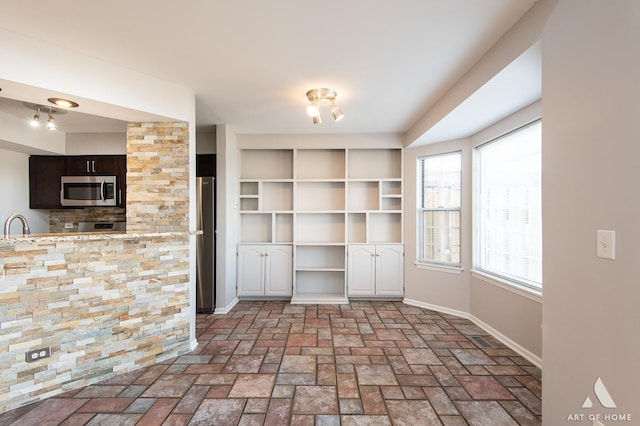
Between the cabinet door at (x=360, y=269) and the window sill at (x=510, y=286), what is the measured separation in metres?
1.37

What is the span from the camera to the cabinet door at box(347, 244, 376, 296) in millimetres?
4352

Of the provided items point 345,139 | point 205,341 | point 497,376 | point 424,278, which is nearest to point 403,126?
point 345,139

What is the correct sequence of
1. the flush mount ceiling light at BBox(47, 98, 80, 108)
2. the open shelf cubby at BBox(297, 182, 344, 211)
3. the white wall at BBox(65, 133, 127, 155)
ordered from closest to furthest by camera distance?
the flush mount ceiling light at BBox(47, 98, 80, 108)
the white wall at BBox(65, 133, 127, 155)
the open shelf cubby at BBox(297, 182, 344, 211)

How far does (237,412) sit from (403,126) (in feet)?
Answer: 12.3

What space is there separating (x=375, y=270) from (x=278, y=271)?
1.48 meters

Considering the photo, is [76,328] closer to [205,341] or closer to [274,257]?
[205,341]

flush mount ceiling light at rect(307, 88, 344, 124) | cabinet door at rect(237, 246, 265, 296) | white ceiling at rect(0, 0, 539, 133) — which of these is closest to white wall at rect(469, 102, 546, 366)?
white ceiling at rect(0, 0, 539, 133)

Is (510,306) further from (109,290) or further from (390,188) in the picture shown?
(109,290)

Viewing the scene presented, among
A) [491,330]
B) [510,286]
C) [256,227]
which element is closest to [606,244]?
[510,286]

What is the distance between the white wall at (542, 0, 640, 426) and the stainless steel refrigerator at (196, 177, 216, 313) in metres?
3.53

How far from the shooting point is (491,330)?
3184mm

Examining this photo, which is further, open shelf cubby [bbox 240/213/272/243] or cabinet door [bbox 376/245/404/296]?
open shelf cubby [bbox 240/213/272/243]

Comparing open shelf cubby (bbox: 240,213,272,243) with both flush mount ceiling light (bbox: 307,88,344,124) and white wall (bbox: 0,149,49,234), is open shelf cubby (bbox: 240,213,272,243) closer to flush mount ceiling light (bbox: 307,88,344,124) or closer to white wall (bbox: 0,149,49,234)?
flush mount ceiling light (bbox: 307,88,344,124)

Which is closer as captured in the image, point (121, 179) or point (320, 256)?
point (121, 179)
